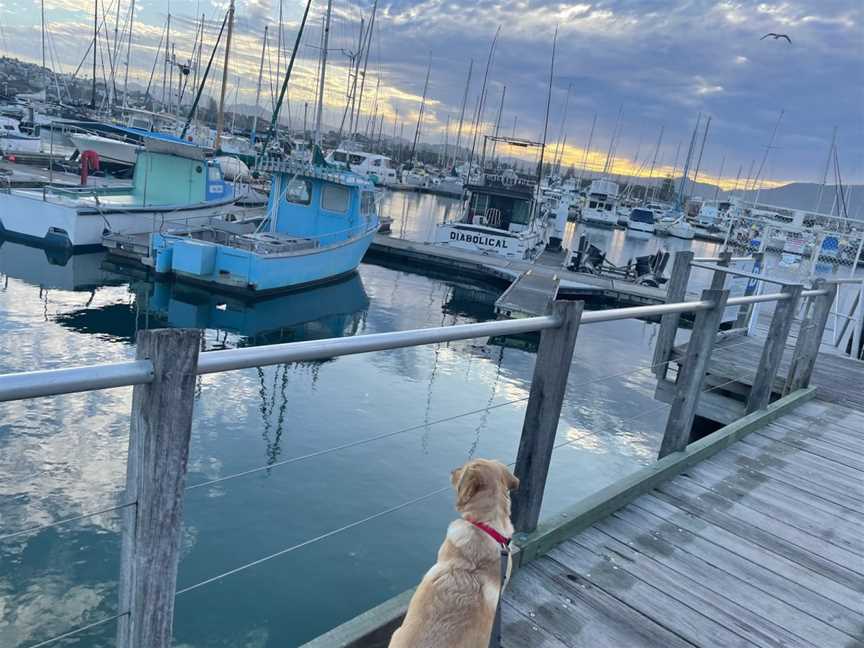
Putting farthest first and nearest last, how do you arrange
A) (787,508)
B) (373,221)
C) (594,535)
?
(373,221), (787,508), (594,535)

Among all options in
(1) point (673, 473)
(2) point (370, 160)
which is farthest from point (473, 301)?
(2) point (370, 160)

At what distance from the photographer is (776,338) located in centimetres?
505

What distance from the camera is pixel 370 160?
60.3 metres

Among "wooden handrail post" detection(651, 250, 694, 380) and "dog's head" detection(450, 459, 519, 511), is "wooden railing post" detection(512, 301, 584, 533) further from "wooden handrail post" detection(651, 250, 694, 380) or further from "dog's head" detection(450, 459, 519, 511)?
"wooden handrail post" detection(651, 250, 694, 380)

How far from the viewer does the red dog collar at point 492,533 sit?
2066 millimetres

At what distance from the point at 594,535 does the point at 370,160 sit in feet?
197

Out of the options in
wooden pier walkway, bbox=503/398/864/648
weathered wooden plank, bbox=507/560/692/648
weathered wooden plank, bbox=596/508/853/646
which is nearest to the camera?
weathered wooden plank, bbox=507/560/692/648

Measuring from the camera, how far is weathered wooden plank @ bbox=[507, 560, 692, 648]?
256 centimetres

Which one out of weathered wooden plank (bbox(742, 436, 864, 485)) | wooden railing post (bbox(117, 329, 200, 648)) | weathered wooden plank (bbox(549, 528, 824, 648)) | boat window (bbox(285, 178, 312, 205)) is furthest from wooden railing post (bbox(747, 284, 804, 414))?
boat window (bbox(285, 178, 312, 205))

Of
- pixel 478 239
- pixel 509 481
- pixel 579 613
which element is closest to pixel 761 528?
pixel 579 613

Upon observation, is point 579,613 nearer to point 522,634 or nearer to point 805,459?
point 522,634

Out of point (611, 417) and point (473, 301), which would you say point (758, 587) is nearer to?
point (611, 417)

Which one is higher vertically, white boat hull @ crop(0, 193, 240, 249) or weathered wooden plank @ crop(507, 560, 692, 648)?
weathered wooden plank @ crop(507, 560, 692, 648)

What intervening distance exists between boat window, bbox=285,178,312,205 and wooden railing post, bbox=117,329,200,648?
19.6 meters
